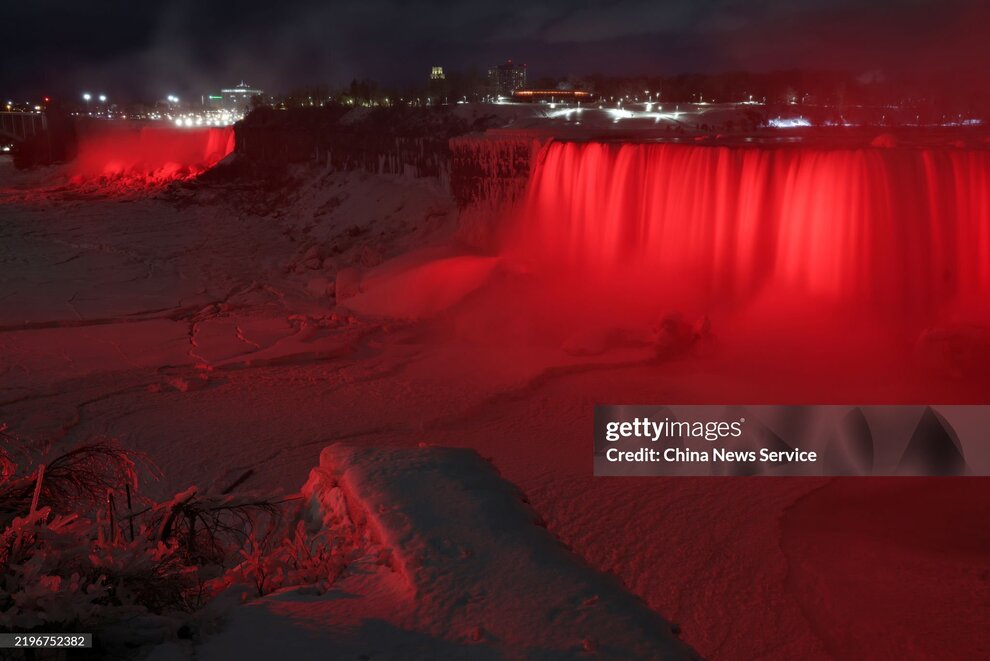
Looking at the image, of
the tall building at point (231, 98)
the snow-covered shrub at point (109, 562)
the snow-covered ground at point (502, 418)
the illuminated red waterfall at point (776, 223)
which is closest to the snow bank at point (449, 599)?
the snow-covered ground at point (502, 418)

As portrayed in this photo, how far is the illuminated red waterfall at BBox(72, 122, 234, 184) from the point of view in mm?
47906

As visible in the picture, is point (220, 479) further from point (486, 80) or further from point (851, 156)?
point (486, 80)

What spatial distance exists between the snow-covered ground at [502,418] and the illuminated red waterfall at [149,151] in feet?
80.6

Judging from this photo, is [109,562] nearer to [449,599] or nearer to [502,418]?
[449,599]

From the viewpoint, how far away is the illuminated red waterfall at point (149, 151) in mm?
47906

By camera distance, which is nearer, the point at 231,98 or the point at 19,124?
the point at 19,124

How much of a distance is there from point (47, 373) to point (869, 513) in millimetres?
12293

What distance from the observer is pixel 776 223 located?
56.5 feet

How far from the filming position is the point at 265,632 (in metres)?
3.86

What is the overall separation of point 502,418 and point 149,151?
159 feet

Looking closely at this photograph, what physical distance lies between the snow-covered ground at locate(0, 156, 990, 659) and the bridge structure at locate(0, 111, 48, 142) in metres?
46.4

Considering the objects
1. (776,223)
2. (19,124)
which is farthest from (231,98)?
(776,223)

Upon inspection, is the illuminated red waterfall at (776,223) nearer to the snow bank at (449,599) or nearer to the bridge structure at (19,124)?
the snow bank at (449,599)

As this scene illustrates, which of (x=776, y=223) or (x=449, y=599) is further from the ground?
(x=776, y=223)
